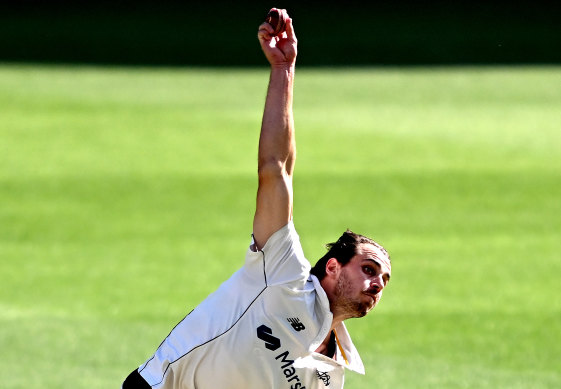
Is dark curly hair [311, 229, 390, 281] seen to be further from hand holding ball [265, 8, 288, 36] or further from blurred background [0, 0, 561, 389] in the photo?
blurred background [0, 0, 561, 389]

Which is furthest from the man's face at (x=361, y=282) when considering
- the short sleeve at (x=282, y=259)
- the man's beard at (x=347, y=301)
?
the short sleeve at (x=282, y=259)

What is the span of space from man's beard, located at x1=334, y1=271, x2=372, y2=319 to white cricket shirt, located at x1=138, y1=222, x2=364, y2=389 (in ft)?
0.20

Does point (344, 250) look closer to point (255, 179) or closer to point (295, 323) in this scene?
point (295, 323)

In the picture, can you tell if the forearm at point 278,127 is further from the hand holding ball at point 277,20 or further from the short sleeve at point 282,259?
the short sleeve at point 282,259

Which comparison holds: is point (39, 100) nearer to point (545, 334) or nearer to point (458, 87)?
point (458, 87)

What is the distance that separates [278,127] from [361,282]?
2.46ft

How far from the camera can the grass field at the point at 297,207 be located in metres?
9.01

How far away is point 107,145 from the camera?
655 inches

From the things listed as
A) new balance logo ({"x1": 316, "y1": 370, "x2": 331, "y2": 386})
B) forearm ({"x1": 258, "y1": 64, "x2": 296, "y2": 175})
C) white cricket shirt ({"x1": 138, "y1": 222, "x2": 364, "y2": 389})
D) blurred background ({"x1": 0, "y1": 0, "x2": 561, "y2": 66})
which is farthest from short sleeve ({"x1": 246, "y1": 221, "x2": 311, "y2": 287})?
blurred background ({"x1": 0, "y1": 0, "x2": 561, "y2": 66})

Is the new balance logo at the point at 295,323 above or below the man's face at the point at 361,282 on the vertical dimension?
below

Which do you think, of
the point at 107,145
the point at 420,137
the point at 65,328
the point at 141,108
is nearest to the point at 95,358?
the point at 65,328

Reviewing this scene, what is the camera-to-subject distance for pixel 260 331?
4.63 m

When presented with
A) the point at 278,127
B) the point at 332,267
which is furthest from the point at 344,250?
the point at 278,127

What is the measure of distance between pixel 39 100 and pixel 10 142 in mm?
3015
